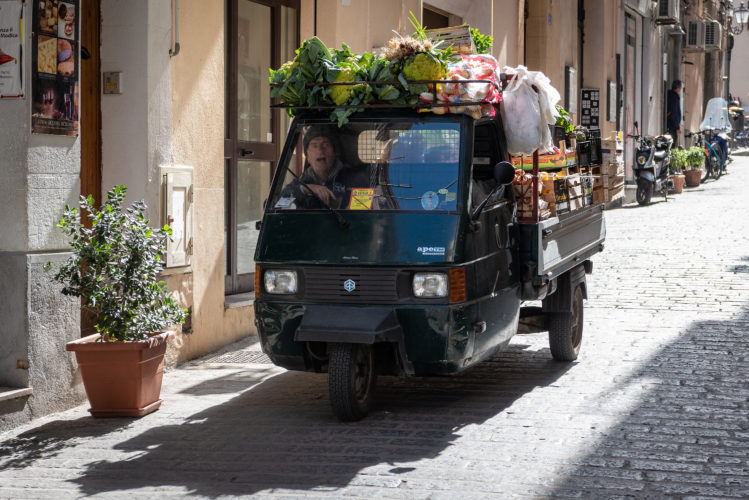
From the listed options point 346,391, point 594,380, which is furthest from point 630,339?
point 346,391

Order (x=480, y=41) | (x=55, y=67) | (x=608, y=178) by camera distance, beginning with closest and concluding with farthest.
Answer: (x=55, y=67) → (x=480, y=41) → (x=608, y=178)

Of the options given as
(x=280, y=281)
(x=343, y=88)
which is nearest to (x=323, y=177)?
(x=343, y=88)

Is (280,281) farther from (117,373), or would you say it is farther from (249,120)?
(249,120)

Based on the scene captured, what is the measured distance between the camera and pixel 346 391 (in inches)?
267

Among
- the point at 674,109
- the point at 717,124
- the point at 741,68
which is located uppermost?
the point at 741,68

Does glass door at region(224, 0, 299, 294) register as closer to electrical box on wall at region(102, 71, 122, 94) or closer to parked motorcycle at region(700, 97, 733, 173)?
electrical box on wall at region(102, 71, 122, 94)

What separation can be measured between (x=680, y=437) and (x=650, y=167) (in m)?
18.0

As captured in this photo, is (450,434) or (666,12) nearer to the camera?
(450,434)

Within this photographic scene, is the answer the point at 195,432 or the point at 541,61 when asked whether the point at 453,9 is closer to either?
the point at 541,61

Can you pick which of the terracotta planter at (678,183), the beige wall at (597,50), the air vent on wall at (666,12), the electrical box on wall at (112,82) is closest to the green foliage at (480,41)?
the electrical box on wall at (112,82)

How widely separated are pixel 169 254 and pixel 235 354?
1.30m

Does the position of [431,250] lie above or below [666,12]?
below

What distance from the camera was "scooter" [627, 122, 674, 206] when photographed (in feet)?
78.3

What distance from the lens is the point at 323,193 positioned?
290 inches
